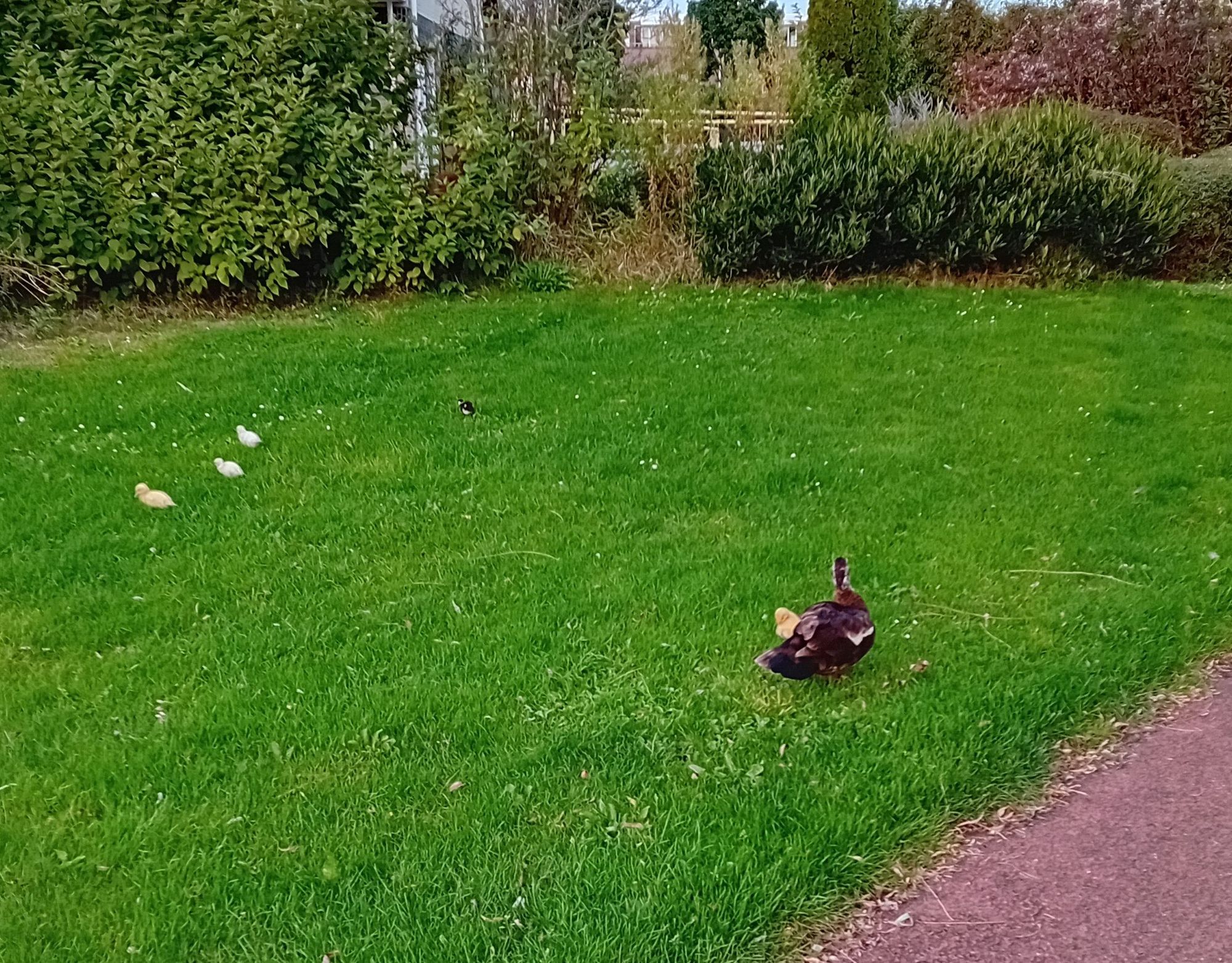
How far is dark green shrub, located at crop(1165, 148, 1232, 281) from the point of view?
8.66 m

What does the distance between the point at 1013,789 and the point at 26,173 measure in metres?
7.72

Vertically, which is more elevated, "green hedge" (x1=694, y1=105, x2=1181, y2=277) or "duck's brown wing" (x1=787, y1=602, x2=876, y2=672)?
"green hedge" (x1=694, y1=105, x2=1181, y2=277)

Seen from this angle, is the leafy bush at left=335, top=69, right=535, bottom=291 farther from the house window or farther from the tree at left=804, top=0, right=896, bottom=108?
the tree at left=804, top=0, right=896, bottom=108

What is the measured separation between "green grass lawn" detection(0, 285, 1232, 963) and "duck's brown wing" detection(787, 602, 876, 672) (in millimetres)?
186

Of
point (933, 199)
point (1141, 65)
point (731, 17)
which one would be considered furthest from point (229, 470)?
point (731, 17)

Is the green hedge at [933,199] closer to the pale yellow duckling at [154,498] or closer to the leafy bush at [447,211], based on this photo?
the leafy bush at [447,211]

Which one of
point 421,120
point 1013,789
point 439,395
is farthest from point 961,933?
point 421,120

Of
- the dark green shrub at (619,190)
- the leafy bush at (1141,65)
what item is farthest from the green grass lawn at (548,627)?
the leafy bush at (1141,65)

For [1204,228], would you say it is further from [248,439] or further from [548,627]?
[248,439]

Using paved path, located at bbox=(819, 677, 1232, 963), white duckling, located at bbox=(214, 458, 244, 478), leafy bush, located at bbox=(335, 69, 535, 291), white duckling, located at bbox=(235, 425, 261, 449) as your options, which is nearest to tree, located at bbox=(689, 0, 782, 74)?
leafy bush, located at bbox=(335, 69, 535, 291)

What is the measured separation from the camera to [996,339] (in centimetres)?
680

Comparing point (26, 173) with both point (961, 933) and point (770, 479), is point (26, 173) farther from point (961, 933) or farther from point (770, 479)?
point (961, 933)

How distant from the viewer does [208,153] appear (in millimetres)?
7586

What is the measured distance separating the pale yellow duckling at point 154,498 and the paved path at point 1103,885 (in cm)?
332
